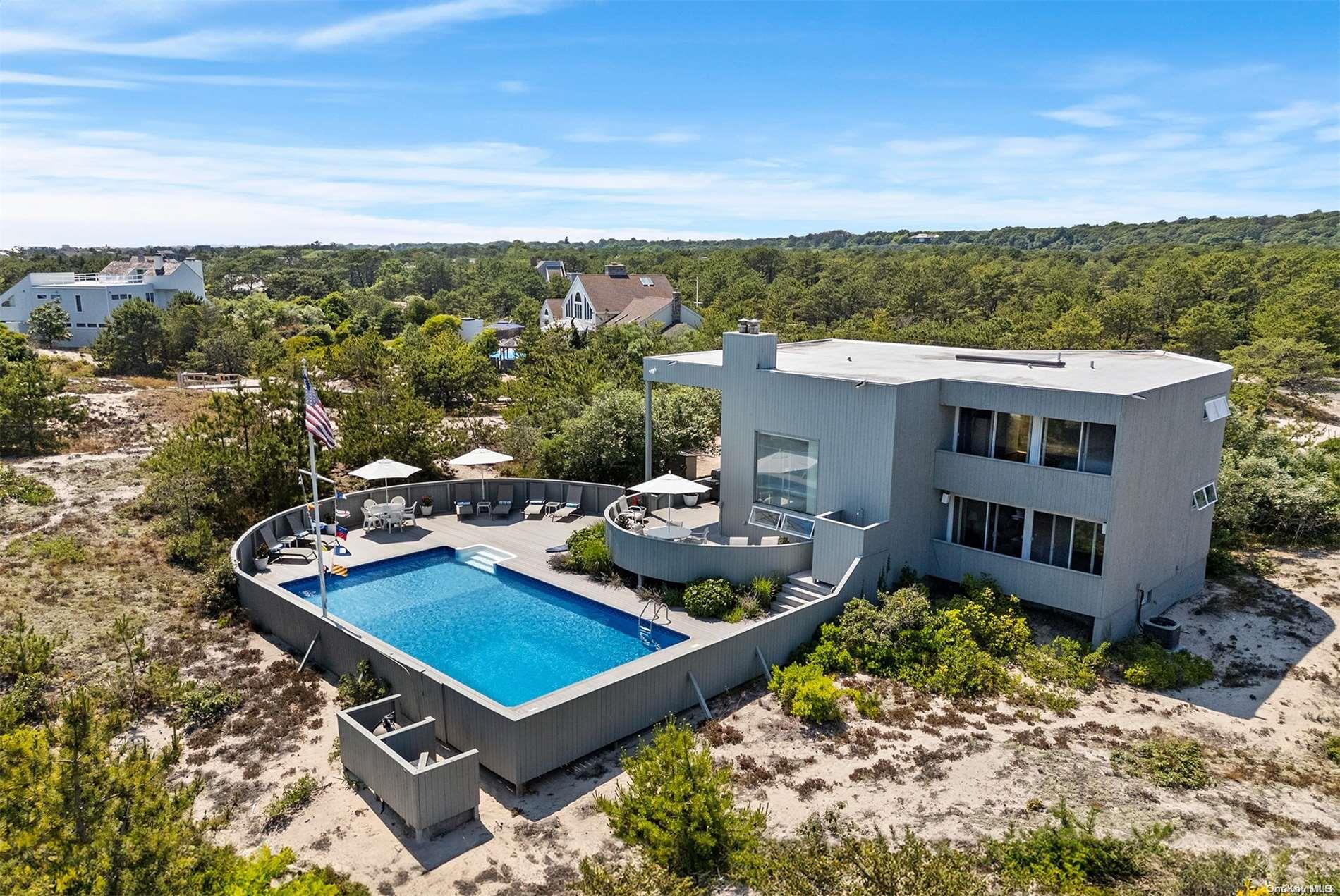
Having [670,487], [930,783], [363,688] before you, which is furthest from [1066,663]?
[363,688]

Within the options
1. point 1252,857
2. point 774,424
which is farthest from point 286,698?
point 1252,857

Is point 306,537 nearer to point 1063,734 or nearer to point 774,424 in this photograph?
point 774,424

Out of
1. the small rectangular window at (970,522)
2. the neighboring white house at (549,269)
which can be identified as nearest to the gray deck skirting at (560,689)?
the small rectangular window at (970,522)

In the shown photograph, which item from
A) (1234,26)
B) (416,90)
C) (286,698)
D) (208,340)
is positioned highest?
(1234,26)

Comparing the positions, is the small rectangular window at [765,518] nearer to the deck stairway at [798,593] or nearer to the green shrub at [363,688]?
the deck stairway at [798,593]

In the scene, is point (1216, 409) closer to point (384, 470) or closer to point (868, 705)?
point (868, 705)

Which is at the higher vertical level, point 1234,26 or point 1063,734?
point 1234,26

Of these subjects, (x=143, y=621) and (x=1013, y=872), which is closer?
(x=1013, y=872)
